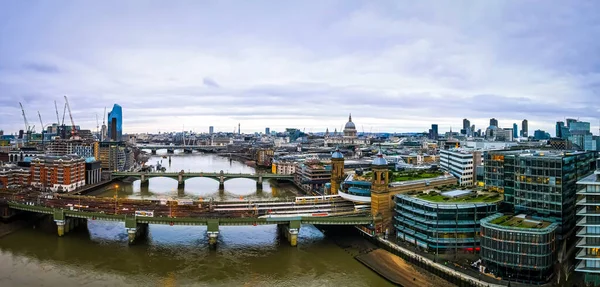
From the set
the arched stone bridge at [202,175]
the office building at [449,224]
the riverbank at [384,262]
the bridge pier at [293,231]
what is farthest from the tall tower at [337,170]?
the arched stone bridge at [202,175]

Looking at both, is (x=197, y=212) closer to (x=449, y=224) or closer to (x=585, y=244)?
(x=449, y=224)

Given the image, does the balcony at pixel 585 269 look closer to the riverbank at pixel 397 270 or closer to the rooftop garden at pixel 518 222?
the rooftop garden at pixel 518 222

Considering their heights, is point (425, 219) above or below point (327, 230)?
above

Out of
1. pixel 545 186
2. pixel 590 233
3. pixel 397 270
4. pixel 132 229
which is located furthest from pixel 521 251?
pixel 132 229

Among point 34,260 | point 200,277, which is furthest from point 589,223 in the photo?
point 34,260

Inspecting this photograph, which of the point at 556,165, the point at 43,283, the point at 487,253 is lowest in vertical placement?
the point at 43,283

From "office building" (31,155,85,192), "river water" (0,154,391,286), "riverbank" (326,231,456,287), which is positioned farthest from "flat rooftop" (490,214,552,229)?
"office building" (31,155,85,192)

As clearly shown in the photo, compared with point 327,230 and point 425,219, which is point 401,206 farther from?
point 327,230
